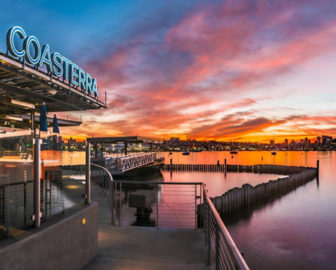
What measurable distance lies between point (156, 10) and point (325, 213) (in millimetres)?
26223

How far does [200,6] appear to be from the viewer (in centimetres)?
1409

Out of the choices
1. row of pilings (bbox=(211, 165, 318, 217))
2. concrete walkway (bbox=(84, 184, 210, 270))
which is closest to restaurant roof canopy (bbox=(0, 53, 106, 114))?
concrete walkway (bbox=(84, 184, 210, 270))

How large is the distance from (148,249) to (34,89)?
4.92 metres

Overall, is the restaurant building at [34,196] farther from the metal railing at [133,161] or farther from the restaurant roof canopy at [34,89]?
the metal railing at [133,161]

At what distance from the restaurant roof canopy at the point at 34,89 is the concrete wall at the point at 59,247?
3.23 meters

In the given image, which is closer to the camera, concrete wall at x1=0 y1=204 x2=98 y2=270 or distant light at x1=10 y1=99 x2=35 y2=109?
concrete wall at x1=0 y1=204 x2=98 y2=270

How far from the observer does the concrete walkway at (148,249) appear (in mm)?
4891

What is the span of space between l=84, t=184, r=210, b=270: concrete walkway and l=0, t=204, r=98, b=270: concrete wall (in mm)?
441

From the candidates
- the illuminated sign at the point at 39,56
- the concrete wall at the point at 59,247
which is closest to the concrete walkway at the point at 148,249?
the concrete wall at the point at 59,247

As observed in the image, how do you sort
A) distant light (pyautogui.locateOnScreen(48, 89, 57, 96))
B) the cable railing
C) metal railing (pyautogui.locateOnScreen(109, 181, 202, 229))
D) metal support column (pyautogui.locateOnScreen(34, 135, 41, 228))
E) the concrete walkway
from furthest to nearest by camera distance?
1. metal railing (pyautogui.locateOnScreen(109, 181, 202, 229))
2. distant light (pyautogui.locateOnScreen(48, 89, 57, 96))
3. the concrete walkway
4. metal support column (pyautogui.locateOnScreen(34, 135, 41, 228))
5. the cable railing

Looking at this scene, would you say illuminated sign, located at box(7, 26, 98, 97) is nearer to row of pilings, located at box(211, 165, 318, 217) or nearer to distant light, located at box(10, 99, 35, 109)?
distant light, located at box(10, 99, 35, 109)

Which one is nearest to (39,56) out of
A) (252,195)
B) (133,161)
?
(133,161)

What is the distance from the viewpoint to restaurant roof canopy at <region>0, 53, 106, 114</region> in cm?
550

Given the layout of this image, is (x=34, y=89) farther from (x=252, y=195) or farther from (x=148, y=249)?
(x=252, y=195)
